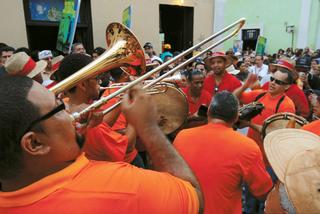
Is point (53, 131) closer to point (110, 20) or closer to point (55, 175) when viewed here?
point (55, 175)

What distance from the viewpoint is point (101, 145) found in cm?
206

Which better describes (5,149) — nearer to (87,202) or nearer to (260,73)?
(87,202)

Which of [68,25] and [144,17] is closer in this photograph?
[68,25]

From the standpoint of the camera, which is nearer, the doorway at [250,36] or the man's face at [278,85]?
the man's face at [278,85]

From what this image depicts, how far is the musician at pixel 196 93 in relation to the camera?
4035 millimetres

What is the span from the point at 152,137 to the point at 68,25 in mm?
5624

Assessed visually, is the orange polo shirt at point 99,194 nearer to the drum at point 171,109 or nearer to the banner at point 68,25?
the drum at point 171,109

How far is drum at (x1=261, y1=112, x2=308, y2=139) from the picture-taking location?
295 cm

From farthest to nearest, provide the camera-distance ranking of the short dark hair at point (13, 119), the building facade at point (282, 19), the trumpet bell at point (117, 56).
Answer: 1. the building facade at point (282, 19)
2. the trumpet bell at point (117, 56)
3. the short dark hair at point (13, 119)

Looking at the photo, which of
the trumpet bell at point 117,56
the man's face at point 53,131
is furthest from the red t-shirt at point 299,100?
the man's face at point 53,131

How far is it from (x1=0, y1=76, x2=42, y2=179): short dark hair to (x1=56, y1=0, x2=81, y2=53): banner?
5286 mm

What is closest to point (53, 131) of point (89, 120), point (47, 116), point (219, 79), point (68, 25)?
point (47, 116)

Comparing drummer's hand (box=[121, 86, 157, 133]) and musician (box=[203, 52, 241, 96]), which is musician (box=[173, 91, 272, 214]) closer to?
drummer's hand (box=[121, 86, 157, 133])

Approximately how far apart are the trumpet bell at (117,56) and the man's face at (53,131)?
75cm
